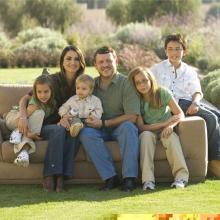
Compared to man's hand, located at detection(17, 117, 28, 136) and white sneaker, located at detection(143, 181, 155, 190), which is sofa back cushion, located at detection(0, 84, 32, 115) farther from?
white sneaker, located at detection(143, 181, 155, 190)

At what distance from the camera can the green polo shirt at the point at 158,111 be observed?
5.45 metres

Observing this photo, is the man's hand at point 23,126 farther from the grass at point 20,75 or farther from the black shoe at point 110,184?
the grass at point 20,75

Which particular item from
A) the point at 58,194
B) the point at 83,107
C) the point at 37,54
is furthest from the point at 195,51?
the point at 58,194

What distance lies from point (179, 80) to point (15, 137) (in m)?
1.73

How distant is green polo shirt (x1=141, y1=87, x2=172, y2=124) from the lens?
5.45m

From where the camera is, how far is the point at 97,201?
4.82 meters

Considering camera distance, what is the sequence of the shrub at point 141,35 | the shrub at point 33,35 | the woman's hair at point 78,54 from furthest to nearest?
the shrub at point 33,35 < the shrub at point 141,35 < the woman's hair at point 78,54

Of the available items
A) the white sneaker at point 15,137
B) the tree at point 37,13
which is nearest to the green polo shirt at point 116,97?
the white sneaker at point 15,137

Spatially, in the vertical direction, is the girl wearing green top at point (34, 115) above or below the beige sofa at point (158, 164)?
above

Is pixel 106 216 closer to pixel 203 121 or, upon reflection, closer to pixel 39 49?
pixel 203 121

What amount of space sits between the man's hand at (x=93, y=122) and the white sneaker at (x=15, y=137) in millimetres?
600

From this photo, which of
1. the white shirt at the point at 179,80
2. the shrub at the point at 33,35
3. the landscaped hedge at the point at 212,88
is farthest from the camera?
the shrub at the point at 33,35

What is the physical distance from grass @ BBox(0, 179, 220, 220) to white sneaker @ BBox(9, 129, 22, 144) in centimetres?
42

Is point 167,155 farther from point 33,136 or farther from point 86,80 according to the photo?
point 33,136
